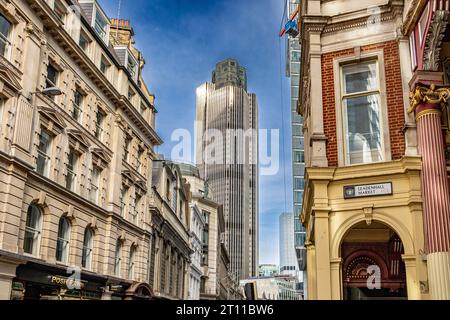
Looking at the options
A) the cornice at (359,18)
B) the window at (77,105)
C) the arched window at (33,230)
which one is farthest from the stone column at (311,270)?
the window at (77,105)

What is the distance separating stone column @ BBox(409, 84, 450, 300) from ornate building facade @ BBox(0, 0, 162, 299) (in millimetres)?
15500

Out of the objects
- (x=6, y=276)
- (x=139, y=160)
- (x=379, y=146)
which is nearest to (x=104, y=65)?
(x=139, y=160)

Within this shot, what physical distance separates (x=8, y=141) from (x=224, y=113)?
13729 millimetres

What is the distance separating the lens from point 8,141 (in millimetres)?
21938

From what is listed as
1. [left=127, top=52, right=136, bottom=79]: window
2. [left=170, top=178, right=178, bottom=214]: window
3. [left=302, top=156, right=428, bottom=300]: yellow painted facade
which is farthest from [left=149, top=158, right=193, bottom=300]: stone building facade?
[left=302, top=156, right=428, bottom=300]: yellow painted facade

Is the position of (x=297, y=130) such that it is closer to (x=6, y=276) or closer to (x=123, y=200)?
(x=123, y=200)

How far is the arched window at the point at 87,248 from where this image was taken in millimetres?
30938

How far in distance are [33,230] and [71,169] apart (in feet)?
17.6

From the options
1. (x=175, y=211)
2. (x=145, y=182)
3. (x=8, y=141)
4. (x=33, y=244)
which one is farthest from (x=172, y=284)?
(x=8, y=141)

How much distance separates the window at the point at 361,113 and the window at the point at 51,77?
18.0 meters

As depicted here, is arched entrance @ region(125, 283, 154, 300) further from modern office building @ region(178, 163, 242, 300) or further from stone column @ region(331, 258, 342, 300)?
modern office building @ region(178, 163, 242, 300)

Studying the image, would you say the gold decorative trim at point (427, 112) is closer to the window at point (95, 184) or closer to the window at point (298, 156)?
the window at point (95, 184)

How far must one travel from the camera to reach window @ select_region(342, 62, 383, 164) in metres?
13.0
